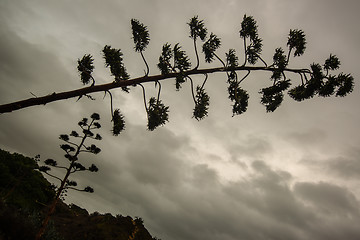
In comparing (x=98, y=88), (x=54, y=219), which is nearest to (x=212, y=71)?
(x=98, y=88)

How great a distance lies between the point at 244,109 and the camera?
9500 mm

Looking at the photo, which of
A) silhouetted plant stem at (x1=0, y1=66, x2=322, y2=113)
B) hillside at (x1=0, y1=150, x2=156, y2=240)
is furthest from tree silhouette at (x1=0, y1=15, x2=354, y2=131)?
A: hillside at (x1=0, y1=150, x2=156, y2=240)

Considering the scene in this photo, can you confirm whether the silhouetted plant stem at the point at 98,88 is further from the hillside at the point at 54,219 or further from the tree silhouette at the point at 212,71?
the hillside at the point at 54,219

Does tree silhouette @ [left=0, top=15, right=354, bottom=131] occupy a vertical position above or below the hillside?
above

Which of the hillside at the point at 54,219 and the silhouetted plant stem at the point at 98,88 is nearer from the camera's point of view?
the silhouetted plant stem at the point at 98,88

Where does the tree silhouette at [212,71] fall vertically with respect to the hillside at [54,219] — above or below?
above

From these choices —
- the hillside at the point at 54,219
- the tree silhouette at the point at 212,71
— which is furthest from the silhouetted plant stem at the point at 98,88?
the hillside at the point at 54,219

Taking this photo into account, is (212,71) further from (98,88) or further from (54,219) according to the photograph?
(54,219)

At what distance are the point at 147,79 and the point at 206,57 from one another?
3208 mm

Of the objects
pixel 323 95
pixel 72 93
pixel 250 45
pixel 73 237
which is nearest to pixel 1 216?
pixel 73 237

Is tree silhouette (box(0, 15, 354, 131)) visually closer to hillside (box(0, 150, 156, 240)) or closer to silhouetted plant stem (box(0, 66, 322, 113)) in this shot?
silhouetted plant stem (box(0, 66, 322, 113))

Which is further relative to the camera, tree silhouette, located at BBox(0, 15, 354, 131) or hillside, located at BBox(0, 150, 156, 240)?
hillside, located at BBox(0, 150, 156, 240)

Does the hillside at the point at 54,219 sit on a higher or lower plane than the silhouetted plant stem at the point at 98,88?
lower

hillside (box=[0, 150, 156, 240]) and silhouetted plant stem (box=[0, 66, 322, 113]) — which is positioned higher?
silhouetted plant stem (box=[0, 66, 322, 113])
